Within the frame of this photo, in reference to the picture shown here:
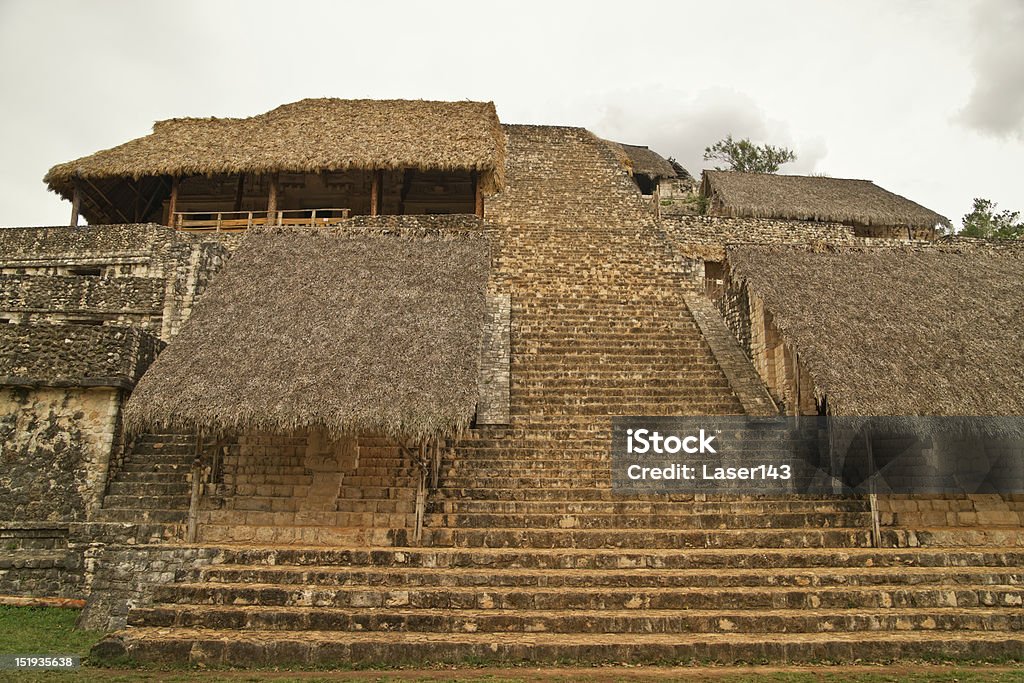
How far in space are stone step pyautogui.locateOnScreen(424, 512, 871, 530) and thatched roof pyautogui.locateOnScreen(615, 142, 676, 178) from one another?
18.8m

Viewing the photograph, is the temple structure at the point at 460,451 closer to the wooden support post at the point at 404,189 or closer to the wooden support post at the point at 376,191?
the wooden support post at the point at 376,191

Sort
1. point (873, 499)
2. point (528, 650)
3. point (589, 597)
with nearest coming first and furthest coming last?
point (528, 650)
point (589, 597)
point (873, 499)

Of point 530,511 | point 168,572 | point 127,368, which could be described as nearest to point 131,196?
point 127,368

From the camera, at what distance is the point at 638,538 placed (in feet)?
23.1

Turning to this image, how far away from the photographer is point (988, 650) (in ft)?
18.2

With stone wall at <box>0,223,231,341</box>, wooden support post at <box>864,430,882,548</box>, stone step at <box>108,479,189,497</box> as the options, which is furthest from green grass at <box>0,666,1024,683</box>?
stone wall at <box>0,223,231,341</box>

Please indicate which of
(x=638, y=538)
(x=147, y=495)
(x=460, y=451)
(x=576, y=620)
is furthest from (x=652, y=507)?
(x=147, y=495)

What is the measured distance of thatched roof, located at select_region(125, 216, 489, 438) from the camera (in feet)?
23.7

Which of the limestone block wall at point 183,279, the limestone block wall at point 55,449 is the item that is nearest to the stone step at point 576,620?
the limestone block wall at point 55,449

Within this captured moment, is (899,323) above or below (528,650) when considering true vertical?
above

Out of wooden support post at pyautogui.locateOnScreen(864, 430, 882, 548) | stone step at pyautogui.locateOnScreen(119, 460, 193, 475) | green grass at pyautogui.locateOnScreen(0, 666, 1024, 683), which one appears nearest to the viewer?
green grass at pyautogui.locateOnScreen(0, 666, 1024, 683)

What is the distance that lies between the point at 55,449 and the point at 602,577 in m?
6.95
